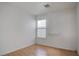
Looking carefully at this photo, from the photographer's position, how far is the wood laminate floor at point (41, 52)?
152 centimetres

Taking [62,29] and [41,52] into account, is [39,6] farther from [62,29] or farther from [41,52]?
[41,52]

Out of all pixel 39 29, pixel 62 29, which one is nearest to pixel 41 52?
pixel 39 29

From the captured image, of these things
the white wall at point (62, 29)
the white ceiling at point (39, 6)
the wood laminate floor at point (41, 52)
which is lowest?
the wood laminate floor at point (41, 52)

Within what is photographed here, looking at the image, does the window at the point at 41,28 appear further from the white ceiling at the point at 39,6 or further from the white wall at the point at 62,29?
the white ceiling at the point at 39,6

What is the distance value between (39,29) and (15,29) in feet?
1.62

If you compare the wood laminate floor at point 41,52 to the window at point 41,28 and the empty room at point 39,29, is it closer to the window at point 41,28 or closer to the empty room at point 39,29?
the empty room at point 39,29

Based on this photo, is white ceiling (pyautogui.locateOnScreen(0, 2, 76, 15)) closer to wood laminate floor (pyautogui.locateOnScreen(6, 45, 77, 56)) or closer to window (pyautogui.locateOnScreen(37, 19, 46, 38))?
window (pyautogui.locateOnScreen(37, 19, 46, 38))

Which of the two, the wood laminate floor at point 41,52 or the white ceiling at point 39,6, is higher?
the white ceiling at point 39,6

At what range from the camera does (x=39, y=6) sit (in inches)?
62.2

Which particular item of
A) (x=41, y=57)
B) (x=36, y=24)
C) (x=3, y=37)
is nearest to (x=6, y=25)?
(x=3, y=37)

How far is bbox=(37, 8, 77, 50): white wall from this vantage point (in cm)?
157

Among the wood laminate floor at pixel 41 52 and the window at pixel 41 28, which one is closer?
the wood laminate floor at pixel 41 52

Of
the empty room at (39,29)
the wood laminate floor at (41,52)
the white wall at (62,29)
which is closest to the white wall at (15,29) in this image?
the empty room at (39,29)

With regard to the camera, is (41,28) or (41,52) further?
(41,28)
